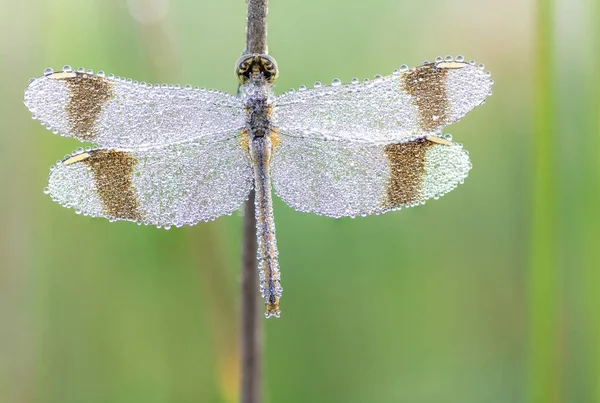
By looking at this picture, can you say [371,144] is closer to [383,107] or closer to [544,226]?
[383,107]

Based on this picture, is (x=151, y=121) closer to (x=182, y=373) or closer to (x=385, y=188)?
(x=385, y=188)

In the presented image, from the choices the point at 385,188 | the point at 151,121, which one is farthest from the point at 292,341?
the point at 151,121

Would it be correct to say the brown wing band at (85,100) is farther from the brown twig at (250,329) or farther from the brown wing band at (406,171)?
the brown wing band at (406,171)

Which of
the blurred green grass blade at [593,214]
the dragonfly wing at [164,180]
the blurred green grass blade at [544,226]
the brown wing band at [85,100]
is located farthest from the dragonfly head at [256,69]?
the blurred green grass blade at [593,214]

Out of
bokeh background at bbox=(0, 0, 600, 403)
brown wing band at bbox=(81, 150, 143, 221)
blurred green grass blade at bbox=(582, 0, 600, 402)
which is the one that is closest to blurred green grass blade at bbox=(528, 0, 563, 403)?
bokeh background at bbox=(0, 0, 600, 403)

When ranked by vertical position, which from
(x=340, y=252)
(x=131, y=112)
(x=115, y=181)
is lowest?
(x=340, y=252)

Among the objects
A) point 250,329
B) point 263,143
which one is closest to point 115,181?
point 263,143

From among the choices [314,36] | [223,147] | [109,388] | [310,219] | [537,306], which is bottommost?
[109,388]
